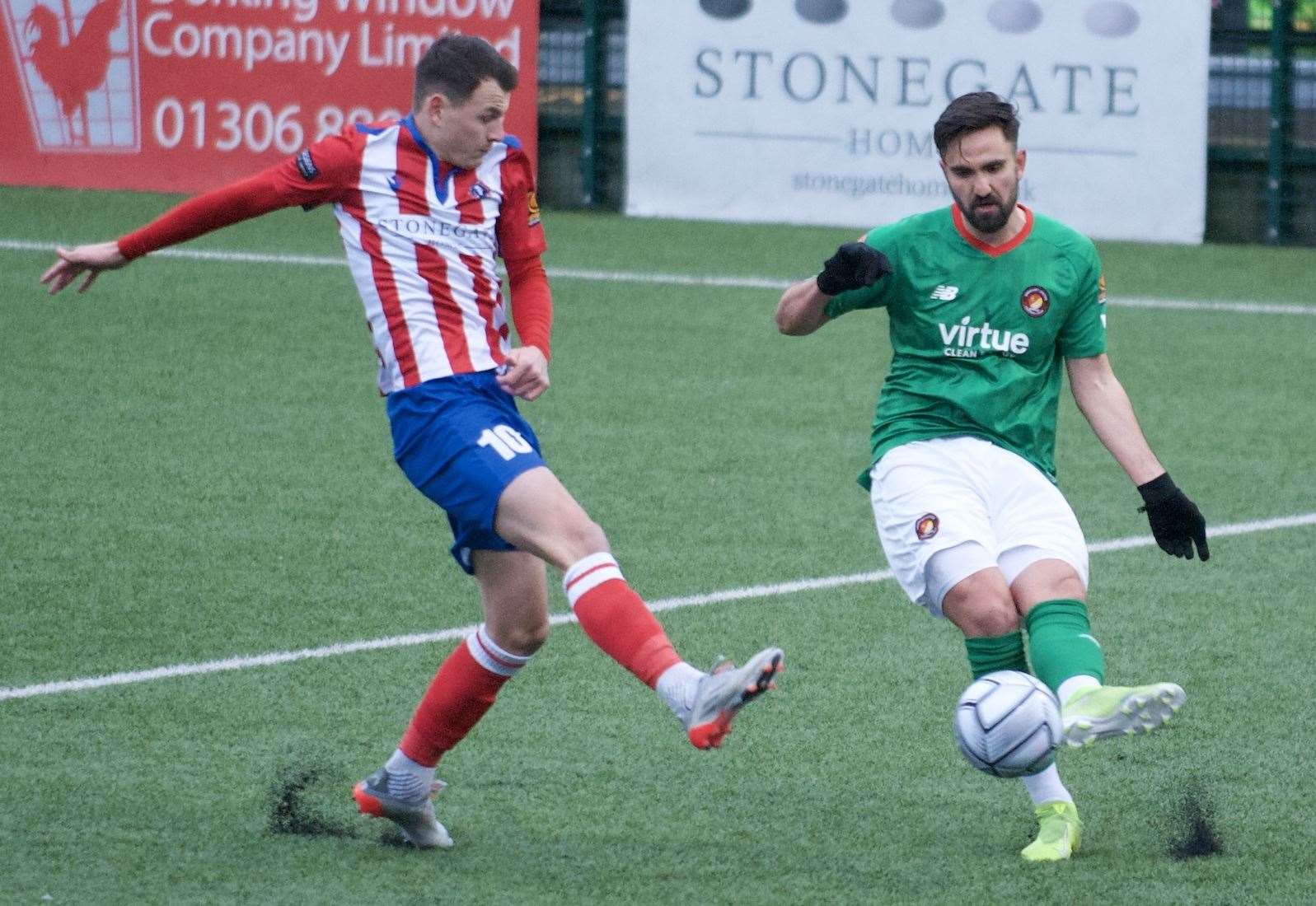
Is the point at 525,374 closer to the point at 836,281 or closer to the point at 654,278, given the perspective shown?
the point at 836,281

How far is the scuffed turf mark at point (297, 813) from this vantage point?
4.66 meters

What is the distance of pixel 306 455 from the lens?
8406mm

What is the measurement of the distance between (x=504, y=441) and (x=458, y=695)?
0.63m

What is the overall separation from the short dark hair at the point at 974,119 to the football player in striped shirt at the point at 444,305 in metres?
0.98

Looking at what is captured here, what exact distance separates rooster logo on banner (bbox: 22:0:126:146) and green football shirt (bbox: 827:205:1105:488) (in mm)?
10359

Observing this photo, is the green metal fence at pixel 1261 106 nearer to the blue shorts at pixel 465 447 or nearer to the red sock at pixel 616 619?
the blue shorts at pixel 465 447

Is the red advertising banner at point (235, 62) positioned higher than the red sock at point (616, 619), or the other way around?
the red advertising banner at point (235, 62)

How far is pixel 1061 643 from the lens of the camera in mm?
4340

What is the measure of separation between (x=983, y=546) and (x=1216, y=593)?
2.70 meters

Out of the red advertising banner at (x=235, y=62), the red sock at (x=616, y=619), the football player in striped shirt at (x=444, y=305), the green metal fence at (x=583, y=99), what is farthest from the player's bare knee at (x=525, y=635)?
the green metal fence at (x=583, y=99)

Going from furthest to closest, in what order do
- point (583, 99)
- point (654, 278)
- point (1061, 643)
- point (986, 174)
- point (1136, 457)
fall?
point (583, 99) < point (654, 278) < point (1136, 457) < point (986, 174) < point (1061, 643)

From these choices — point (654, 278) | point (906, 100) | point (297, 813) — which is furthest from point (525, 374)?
point (906, 100)

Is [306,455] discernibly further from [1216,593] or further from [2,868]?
[2,868]

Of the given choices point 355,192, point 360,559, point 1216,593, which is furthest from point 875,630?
point 355,192
